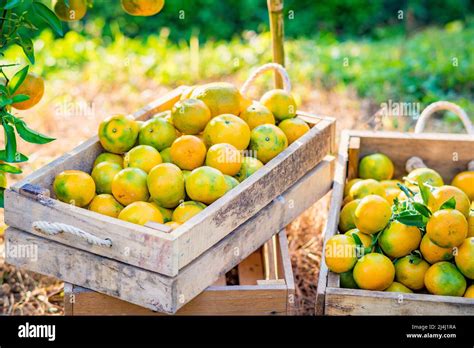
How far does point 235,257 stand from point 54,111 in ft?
8.39

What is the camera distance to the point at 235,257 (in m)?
2.32

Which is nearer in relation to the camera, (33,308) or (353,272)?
(353,272)

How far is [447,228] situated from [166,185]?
0.88m

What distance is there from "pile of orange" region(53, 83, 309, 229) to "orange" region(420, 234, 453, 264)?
60cm

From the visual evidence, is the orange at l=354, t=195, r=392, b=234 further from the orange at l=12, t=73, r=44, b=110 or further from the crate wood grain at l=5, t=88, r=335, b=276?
the orange at l=12, t=73, r=44, b=110

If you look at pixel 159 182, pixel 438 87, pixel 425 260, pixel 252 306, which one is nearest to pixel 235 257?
pixel 252 306

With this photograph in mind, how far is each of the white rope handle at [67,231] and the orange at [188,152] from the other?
1.41ft

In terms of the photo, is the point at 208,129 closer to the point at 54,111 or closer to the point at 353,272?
the point at 353,272

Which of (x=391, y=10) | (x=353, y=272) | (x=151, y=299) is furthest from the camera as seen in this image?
(x=391, y=10)

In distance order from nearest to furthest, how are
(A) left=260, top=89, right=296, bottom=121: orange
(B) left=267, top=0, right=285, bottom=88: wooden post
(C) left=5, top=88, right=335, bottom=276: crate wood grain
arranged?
1. (C) left=5, top=88, right=335, bottom=276: crate wood grain
2. (A) left=260, top=89, right=296, bottom=121: orange
3. (B) left=267, top=0, right=285, bottom=88: wooden post

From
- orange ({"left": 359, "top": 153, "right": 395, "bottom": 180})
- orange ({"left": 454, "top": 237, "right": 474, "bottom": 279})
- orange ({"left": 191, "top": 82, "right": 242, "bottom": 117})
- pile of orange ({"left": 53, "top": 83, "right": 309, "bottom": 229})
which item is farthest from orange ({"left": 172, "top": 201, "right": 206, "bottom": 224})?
orange ({"left": 359, "top": 153, "right": 395, "bottom": 180})

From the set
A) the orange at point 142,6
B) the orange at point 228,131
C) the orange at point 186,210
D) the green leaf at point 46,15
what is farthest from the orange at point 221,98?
the green leaf at point 46,15

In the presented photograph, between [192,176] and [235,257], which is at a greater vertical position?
[192,176]

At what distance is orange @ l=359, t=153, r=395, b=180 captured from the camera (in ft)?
9.62
